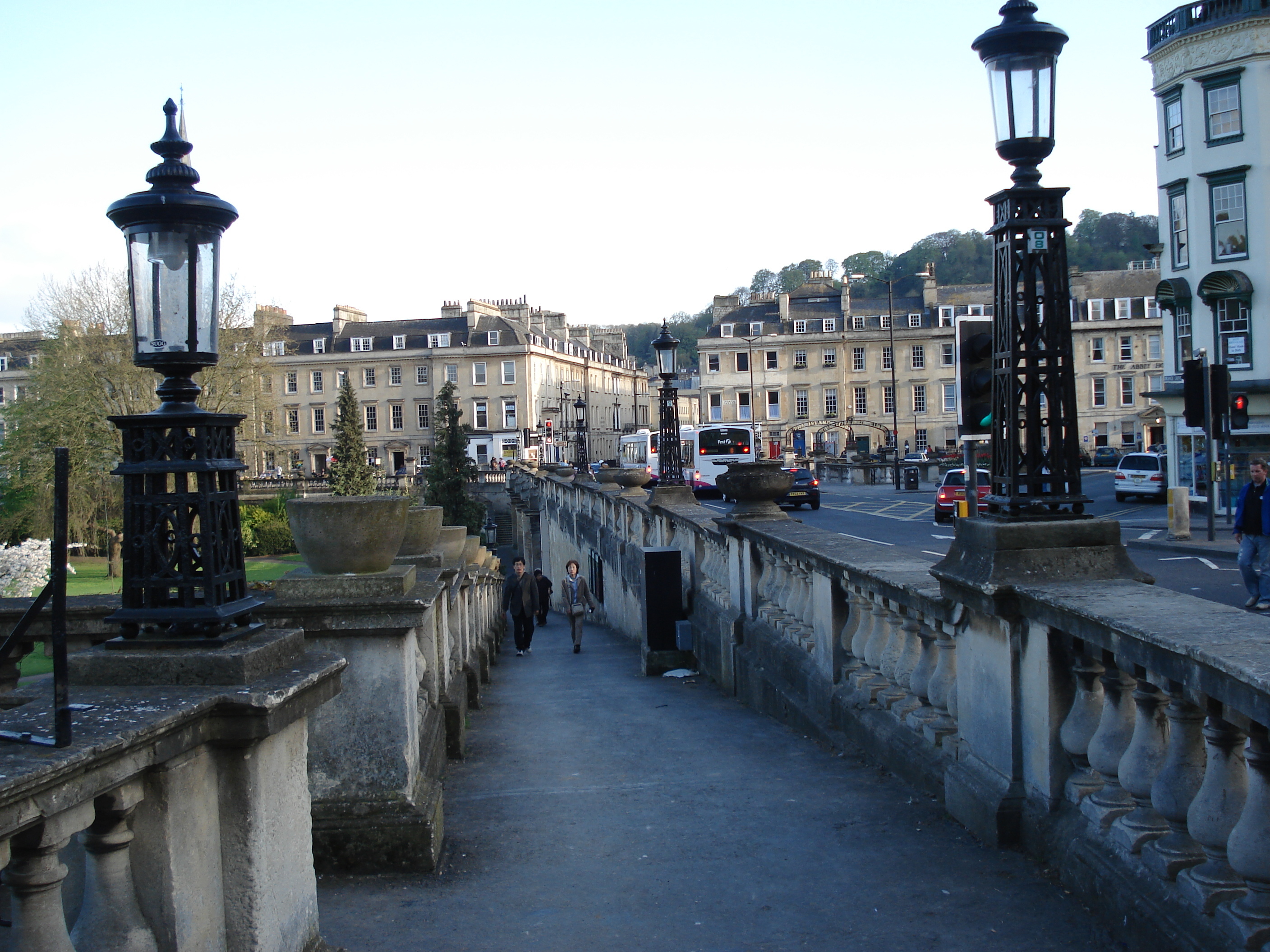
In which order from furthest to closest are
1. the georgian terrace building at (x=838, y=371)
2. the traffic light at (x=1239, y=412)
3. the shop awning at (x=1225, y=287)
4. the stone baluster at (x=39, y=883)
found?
the georgian terrace building at (x=838, y=371) < the shop awning at (x=1225, y=287) < the traffic light at (x=1239, y=412) < the stone baluster at (x=39, y=883)

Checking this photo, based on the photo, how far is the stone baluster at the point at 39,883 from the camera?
221 centimetres

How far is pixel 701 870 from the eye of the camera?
14.5 feet

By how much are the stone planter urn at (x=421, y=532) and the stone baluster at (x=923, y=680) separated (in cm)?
296

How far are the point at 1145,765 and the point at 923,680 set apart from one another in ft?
6.30

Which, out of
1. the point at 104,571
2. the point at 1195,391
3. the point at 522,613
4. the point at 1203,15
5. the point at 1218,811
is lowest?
the point at 104,571

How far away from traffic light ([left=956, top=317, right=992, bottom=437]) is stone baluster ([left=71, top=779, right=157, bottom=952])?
466 centimetres

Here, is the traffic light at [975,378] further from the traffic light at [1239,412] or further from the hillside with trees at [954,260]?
the hillside with trees at [954,260]

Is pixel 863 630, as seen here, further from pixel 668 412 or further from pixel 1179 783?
pixel 668 412

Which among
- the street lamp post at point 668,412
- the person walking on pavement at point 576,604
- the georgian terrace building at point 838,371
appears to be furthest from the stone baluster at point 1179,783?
the georgian terrace building at point 838,371

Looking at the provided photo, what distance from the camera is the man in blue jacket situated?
12695 mm

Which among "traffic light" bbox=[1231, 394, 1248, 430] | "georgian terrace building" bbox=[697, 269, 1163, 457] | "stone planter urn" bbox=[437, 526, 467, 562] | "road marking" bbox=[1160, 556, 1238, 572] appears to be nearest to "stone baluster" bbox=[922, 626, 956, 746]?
"stone planter urn" bbox=[437, 526, 467, 562]

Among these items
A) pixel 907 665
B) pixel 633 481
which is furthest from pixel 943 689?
pixel 633 481

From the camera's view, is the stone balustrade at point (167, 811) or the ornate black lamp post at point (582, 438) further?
the ornate black lamp post at point (582, 438)

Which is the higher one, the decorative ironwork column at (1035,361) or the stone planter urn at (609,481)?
the decorative ironwork column at (1035,361)
